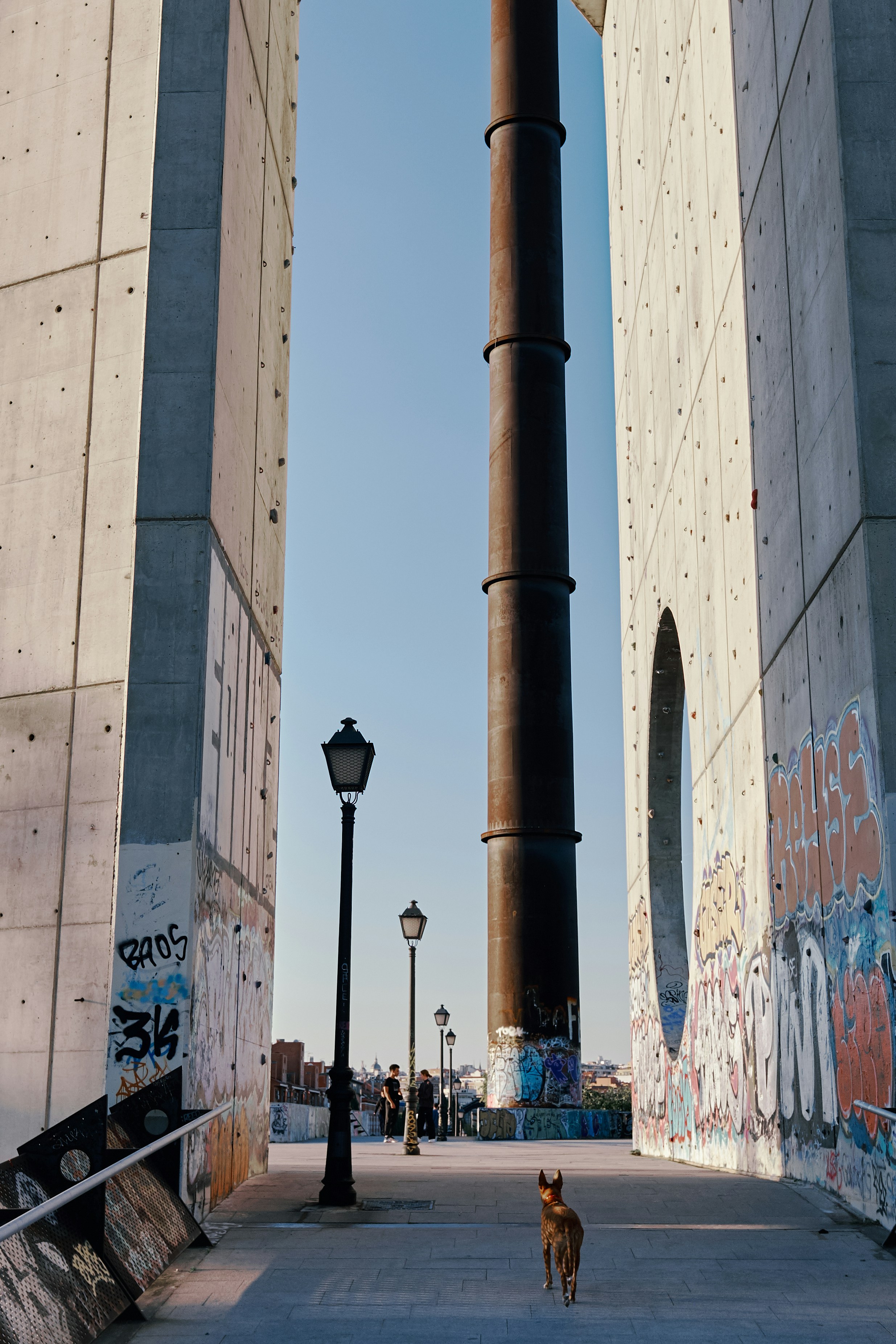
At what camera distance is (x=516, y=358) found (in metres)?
31.1

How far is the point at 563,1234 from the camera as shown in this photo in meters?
6.52

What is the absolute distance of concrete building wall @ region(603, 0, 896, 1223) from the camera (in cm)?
971

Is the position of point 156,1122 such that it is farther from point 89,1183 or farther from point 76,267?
point 76,267

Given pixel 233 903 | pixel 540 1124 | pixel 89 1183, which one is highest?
pixel 233 903

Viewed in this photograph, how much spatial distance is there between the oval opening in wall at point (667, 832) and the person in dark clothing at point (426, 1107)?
22.0 ft

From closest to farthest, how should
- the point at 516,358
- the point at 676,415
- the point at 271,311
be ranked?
the point at 271,311, the point at 676,415, the point at 516,358

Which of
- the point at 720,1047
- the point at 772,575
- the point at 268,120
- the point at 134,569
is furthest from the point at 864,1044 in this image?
the point at 268,120

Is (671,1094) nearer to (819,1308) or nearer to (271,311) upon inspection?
(271,311)

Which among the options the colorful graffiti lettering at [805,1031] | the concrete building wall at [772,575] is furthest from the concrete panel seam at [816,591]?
the colorful graffiti lettering at [805,1031]

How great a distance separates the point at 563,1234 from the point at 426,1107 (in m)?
21.0

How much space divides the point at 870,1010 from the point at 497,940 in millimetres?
19892

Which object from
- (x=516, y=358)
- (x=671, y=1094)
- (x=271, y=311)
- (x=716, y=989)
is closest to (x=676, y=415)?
(x=271, y=311)

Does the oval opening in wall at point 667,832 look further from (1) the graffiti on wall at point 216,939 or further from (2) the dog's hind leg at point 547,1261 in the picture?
(2) the dog's hind leg at point 547,1261

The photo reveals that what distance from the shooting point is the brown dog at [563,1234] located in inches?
256
